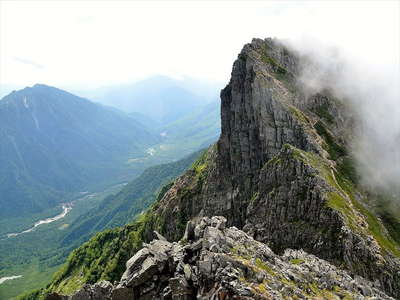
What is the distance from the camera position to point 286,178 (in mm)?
116625

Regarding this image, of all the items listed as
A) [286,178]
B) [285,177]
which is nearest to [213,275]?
[286,178]

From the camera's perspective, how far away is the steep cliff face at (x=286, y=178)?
96938mm

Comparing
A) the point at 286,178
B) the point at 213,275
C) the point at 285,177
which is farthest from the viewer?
the point at 285,177

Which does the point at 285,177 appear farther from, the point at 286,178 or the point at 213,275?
the point at 213,275

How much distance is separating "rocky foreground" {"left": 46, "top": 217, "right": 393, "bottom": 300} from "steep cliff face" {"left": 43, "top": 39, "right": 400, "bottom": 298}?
28775 mm

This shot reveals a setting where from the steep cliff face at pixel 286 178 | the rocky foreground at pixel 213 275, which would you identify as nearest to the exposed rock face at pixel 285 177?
the steep cliff face at pixel 286 178

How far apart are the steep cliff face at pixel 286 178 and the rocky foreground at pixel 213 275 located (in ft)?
94.4

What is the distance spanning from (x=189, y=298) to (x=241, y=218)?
3673 inches

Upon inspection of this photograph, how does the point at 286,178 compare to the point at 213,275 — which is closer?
the point at 213,275

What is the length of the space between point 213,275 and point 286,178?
72627 millimetres

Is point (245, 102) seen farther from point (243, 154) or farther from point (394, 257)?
point (394, 257)

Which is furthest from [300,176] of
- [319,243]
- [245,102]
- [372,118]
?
[372,118]

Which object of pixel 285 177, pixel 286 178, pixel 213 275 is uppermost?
pixel 285 177

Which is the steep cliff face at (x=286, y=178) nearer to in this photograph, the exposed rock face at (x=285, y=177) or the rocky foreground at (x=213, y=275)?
the exposed rock face at (x=285, y=177)
